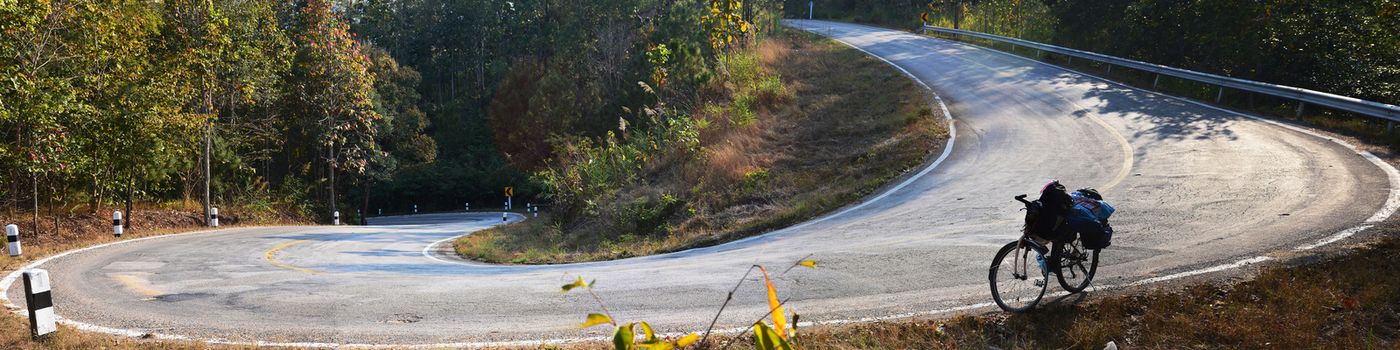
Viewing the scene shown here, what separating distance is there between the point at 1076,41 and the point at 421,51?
55040mm

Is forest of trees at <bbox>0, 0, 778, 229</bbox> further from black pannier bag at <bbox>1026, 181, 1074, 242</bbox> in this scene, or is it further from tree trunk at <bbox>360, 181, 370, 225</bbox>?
black pannier bag at <bbox>1026, 181, 1074, 242</bbox>

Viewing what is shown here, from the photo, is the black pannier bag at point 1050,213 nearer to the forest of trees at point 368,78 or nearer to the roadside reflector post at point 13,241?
the forest of trees at point 368,78

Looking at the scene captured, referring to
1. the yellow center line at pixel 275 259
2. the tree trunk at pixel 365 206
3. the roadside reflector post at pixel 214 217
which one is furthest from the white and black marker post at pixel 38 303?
the tree trunk at pixel 365 206

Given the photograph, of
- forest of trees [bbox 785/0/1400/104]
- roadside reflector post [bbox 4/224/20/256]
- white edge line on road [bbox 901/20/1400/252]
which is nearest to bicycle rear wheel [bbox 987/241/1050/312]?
white edge line on road [bbox 901/20/1400/252]

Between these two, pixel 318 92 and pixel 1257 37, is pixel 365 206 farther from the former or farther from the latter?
pixel 1257 37

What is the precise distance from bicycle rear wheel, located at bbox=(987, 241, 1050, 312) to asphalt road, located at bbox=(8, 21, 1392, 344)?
441 mm

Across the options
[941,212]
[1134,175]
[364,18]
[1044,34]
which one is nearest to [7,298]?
[941,212]

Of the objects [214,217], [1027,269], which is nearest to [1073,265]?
[1027,269]

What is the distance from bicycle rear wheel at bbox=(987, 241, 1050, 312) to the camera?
6484 millimetres

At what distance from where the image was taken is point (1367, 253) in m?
7.09

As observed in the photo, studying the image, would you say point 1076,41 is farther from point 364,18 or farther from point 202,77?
point 364,18

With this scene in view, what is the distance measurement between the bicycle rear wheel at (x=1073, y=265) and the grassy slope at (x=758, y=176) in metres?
6.36

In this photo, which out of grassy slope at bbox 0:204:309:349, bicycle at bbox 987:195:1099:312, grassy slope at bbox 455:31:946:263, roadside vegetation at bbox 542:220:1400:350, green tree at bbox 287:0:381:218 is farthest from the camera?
green tree at bbox 287:0:381:218

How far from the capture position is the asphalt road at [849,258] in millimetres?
7457
